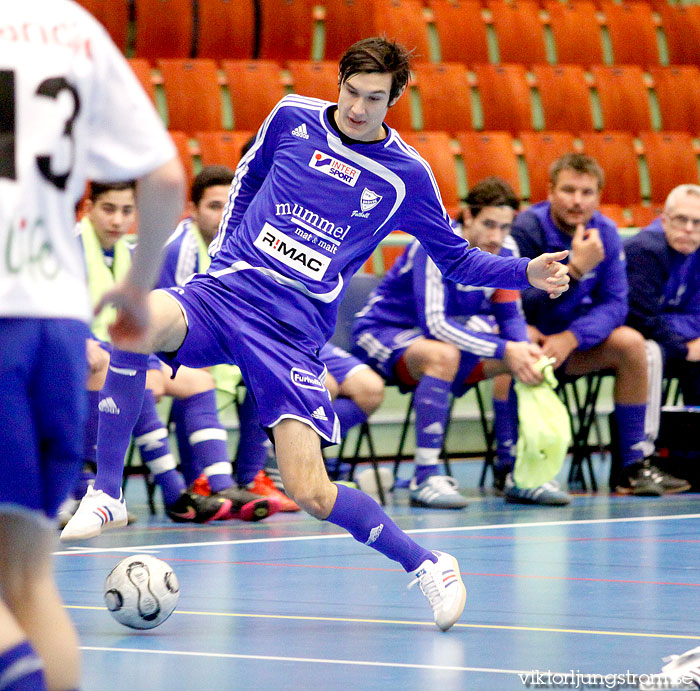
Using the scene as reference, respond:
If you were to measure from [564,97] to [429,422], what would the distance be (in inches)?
202

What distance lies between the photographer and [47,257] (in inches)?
75.2

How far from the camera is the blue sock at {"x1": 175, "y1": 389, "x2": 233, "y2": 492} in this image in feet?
19.7

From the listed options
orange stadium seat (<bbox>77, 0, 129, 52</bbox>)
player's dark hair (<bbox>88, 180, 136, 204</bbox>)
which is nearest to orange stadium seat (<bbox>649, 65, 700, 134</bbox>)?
orange stadium seat (<bbox>77, 0, 129, 52</bbox>)

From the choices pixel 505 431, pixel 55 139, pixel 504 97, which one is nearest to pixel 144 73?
pixel 504 97

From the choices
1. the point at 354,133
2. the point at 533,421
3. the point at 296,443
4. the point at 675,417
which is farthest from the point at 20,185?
the point at 675,417

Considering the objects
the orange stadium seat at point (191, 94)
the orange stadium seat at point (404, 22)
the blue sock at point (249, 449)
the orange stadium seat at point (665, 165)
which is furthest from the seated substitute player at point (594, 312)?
the orange stadium seat at point (665, 165)

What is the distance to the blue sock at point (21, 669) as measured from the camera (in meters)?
1.79

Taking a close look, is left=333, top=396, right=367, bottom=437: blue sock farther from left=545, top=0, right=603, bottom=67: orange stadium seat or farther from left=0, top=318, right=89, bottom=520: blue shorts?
left=545, top=0, right=603, bottom=67: orange stadium seat

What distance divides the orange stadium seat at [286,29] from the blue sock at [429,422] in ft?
14.5

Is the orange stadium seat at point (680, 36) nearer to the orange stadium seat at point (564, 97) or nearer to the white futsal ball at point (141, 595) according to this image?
the orange stadium seat at point (564, 97)

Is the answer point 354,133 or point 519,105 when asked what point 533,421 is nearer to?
point 354,133

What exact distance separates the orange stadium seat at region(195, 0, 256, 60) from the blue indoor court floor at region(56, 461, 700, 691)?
16.1ft

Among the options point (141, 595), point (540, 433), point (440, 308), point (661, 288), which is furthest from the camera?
point (661, 288)

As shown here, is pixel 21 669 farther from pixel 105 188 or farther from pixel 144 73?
pixel 144 73
